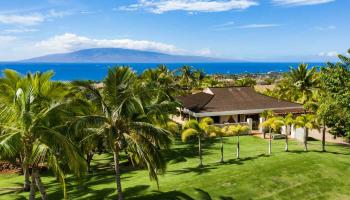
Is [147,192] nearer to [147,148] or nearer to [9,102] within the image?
[147,148]

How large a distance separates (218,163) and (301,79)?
25.5 m

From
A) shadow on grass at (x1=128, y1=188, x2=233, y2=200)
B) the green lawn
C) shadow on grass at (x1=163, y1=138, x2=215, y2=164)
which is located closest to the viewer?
shadow on grass at (x1=128, y1=188, x2=233, y2=200)

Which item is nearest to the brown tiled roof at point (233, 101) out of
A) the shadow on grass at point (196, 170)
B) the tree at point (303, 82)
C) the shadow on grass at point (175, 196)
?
the tree at point (303, 82)

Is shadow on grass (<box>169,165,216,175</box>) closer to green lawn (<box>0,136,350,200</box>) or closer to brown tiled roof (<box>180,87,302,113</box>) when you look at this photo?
green lawn (<box>0,136,350,200</box>)

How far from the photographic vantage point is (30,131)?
13.3 meters

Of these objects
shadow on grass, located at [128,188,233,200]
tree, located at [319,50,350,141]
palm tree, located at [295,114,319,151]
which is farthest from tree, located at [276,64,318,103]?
shadow on grass, located at [128,188,233,200]

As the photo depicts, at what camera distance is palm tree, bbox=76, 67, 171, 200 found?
1530 cm

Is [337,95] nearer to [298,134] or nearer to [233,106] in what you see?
[298,134]

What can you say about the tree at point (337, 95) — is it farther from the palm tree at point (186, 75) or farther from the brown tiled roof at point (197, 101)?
the palm tree at point (186, 75)

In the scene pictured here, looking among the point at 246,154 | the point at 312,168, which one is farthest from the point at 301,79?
the point at 312,168

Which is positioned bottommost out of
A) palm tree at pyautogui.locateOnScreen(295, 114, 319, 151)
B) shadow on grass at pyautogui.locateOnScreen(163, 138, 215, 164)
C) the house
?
shadow on grass at pyautogui.locateOnScreen(163, 138, 215, 164)

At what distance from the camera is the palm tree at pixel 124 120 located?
15305mm

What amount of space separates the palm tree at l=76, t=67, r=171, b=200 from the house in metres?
21.9

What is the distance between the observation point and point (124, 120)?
1592 cm
